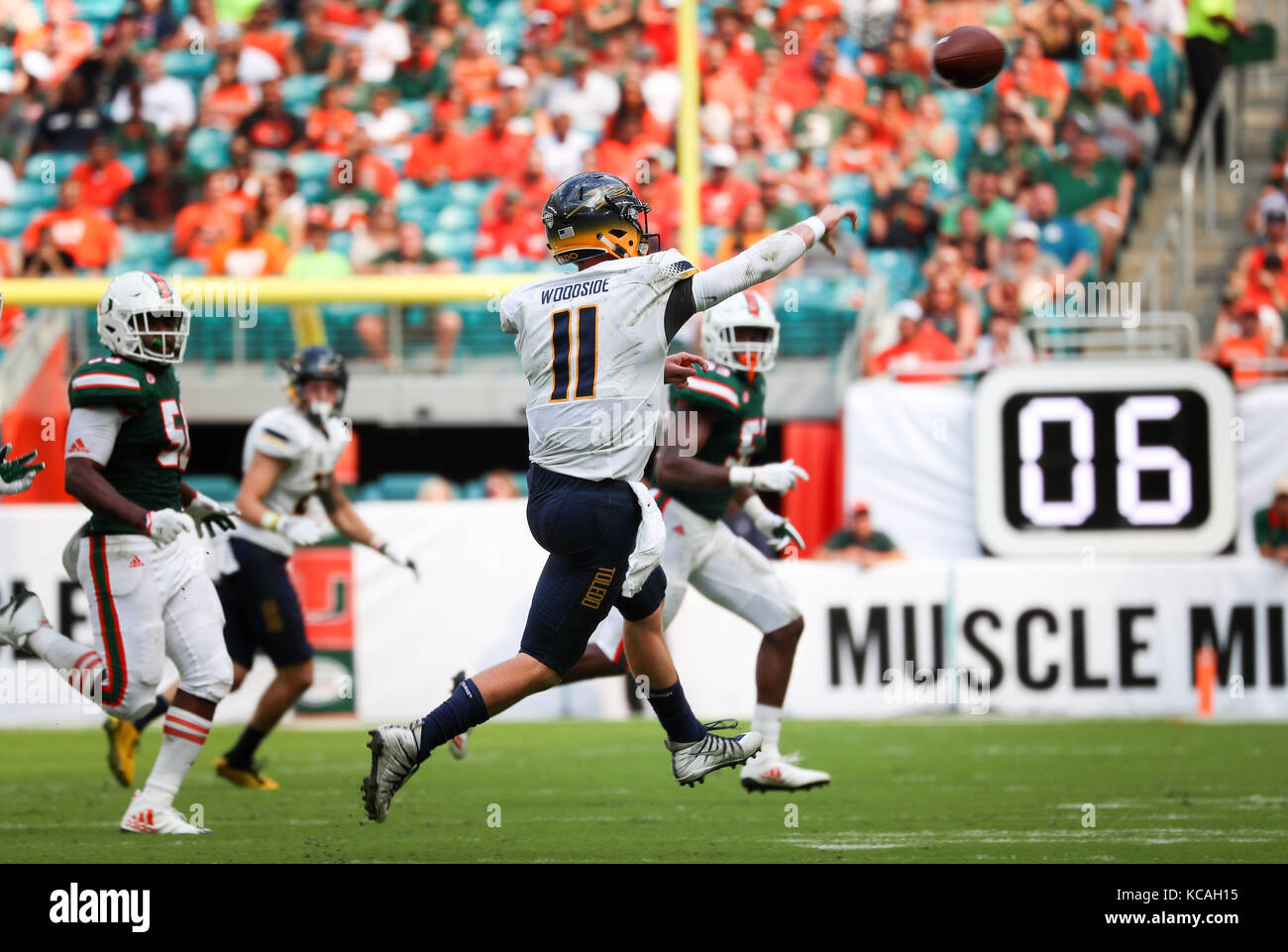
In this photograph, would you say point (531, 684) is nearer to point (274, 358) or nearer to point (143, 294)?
point (143, 294)

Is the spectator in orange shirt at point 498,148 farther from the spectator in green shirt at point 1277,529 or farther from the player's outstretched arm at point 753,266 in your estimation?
the player's outstretched arm at point 753,266

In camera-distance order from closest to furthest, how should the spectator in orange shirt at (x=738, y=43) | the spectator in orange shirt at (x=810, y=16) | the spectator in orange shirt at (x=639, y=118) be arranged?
the spectator in orange shirt at (x=639, y=118) < the spectator in orange shirt at (x=738, y=43) < the spectator in orange shirt at (x=810, y=16)

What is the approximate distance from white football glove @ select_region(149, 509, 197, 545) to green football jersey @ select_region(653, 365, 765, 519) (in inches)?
68.2

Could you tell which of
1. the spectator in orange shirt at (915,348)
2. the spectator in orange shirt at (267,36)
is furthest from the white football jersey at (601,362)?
the spectator in orange shirt at (267,36)

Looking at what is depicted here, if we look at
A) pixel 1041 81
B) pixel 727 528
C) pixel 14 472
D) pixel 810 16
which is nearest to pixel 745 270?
pixel 727 528

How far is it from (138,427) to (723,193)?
317 inches

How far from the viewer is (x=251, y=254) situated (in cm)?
1236

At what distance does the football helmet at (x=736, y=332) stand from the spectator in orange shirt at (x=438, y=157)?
7.37 m

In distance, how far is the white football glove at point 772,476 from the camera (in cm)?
608

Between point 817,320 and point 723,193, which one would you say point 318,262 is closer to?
point 723,193

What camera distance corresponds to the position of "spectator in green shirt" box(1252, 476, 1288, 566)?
10047 mm
